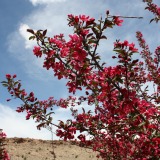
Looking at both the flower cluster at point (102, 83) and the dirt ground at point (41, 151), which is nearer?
the flower cluster at point (102, 83)

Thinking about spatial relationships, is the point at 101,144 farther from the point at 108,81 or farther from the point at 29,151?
the point at 29,151

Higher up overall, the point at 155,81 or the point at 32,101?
the point at 155,81

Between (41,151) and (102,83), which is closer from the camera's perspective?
(102,83)

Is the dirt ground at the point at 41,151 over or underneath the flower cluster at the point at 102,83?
over

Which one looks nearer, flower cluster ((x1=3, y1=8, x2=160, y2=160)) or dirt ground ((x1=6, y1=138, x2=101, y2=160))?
flower cluster ((x1=3, y1=8, x2=160, y2=160))

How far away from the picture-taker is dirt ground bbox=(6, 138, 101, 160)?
18.0m

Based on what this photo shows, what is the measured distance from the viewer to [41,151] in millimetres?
19594

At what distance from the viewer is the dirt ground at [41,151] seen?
17969 mm

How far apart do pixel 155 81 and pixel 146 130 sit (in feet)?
16.1

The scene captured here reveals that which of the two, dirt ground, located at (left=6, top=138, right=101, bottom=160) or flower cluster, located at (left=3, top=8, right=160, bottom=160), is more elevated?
dirt ground, located at (left=6, top=138, right=101, bottom=160)

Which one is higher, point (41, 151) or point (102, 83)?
point (41, 151)

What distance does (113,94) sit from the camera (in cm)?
412

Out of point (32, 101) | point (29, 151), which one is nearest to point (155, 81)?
point (32, 101)

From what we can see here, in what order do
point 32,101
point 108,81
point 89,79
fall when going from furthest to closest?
point 32,101, point 89,79, point 108,81
